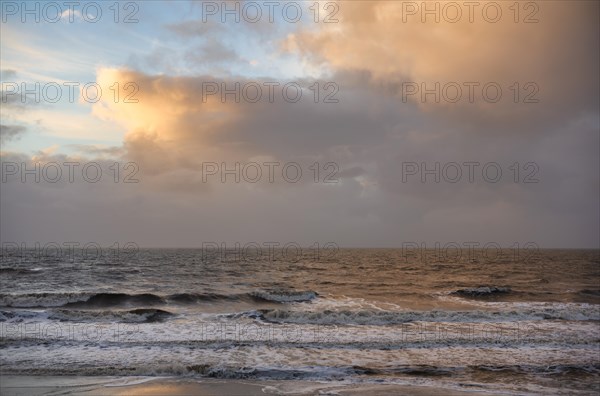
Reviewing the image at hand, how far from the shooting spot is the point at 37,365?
45.8 ft

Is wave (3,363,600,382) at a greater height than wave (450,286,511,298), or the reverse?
wave (3,363,600,382)

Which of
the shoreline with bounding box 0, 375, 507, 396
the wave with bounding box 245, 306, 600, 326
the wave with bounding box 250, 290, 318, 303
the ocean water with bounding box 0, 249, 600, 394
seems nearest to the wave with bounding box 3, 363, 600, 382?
the ocean water with bounding box 0, 249, 600, 394

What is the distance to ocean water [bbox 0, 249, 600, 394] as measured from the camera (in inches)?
542

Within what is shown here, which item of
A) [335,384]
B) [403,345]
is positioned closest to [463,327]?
[403,345]

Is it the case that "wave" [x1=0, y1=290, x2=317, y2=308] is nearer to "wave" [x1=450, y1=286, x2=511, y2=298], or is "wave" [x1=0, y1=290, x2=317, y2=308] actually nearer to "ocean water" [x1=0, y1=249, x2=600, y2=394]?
"ocean water" [x1=0, y1=249, x2=600, y2=394]

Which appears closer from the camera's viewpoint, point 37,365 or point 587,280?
point 37,365

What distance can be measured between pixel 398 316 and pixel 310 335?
21.1 ft

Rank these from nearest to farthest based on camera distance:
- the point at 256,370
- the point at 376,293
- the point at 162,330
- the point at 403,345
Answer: the point at 256,370, the point at 403,345, the point at 162,330, the point at 376,293

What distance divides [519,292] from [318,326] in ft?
79.3

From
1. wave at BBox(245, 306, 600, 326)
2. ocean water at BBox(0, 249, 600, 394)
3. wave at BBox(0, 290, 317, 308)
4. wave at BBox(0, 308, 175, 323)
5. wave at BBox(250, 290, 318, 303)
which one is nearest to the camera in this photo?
ocean water at BBox(0, 249, 600, 394)

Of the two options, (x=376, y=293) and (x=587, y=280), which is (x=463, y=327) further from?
(x=587, y=280)

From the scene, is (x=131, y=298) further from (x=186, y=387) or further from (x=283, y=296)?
(x=186, y=387)

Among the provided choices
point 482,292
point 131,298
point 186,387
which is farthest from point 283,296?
point 186,387

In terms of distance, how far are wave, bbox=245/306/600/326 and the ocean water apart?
7cm
